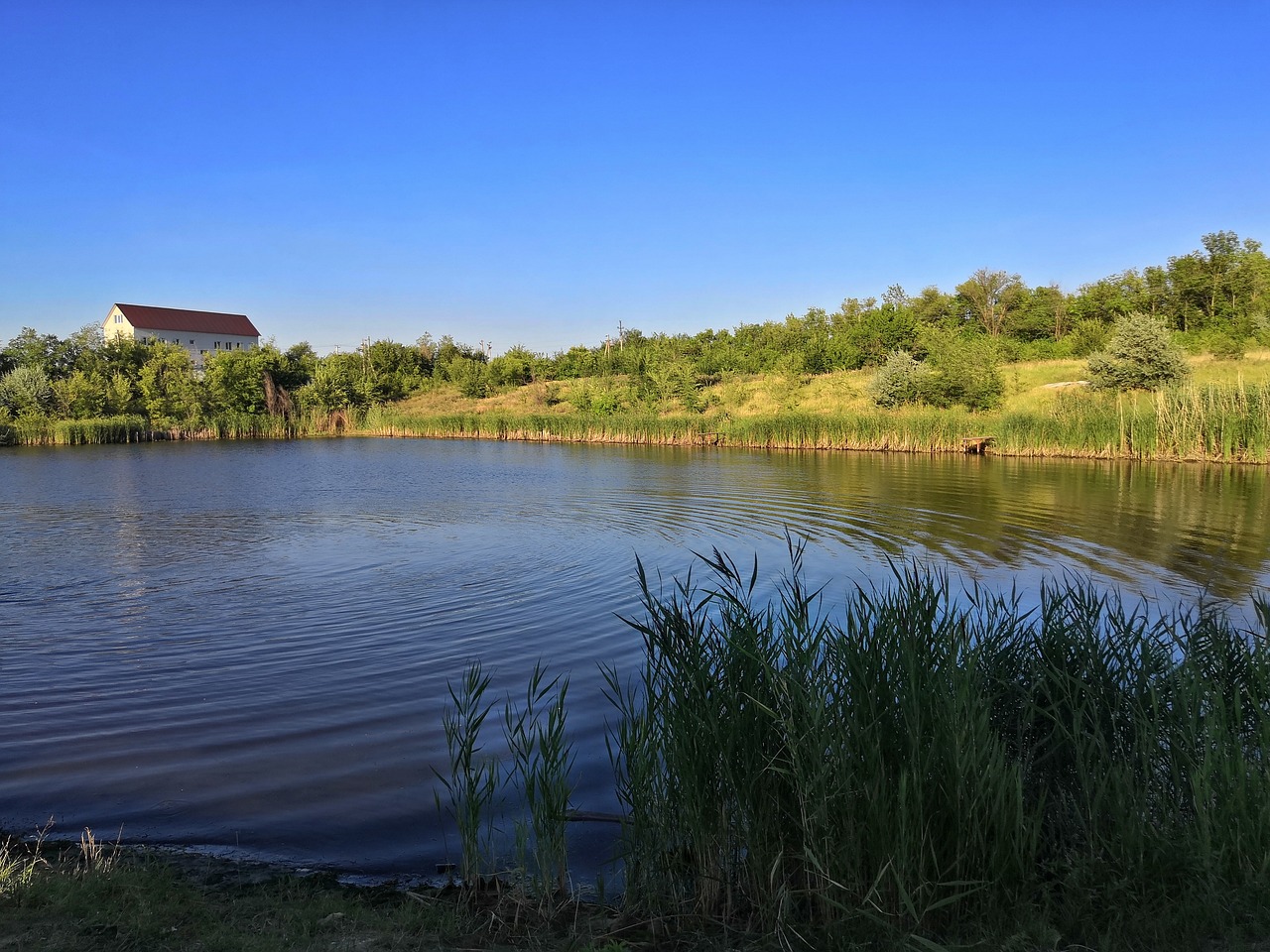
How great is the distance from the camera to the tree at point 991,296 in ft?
190

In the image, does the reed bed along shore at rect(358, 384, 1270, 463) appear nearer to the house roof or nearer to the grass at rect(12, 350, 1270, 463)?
the grass at rect(12, 350, 1270, 463)

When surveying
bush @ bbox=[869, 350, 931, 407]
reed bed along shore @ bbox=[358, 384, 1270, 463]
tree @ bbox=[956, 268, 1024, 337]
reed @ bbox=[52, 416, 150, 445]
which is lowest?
reed bed along shore @ bbox=[358, 384, 1270, 463]

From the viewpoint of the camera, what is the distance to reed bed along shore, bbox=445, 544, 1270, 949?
10.0ft

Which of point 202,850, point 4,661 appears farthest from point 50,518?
point 202,850

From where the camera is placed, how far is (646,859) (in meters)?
3.53

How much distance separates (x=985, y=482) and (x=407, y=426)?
130ft

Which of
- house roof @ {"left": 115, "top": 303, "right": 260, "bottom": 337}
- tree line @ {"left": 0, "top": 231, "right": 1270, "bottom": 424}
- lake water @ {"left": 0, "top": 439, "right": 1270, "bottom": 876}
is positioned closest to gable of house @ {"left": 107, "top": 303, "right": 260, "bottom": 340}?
house roof @ {"left": 115, "top": 303, "right": 260, "bottom": 337}

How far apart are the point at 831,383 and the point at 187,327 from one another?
70072 millimetres

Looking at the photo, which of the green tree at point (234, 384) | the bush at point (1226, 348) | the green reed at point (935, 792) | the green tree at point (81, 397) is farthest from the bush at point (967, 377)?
Result: the green tree at point (81, 397)

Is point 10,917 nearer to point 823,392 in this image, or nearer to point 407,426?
point 823,392

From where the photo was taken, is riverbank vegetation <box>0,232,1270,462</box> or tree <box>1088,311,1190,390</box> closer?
riverbank vegetation <box>0,232,1270,462</box>

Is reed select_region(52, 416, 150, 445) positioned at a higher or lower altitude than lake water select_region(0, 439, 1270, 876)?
higher

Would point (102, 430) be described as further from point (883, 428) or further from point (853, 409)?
point (883, 428)

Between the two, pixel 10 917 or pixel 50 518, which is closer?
pixel 10 917
